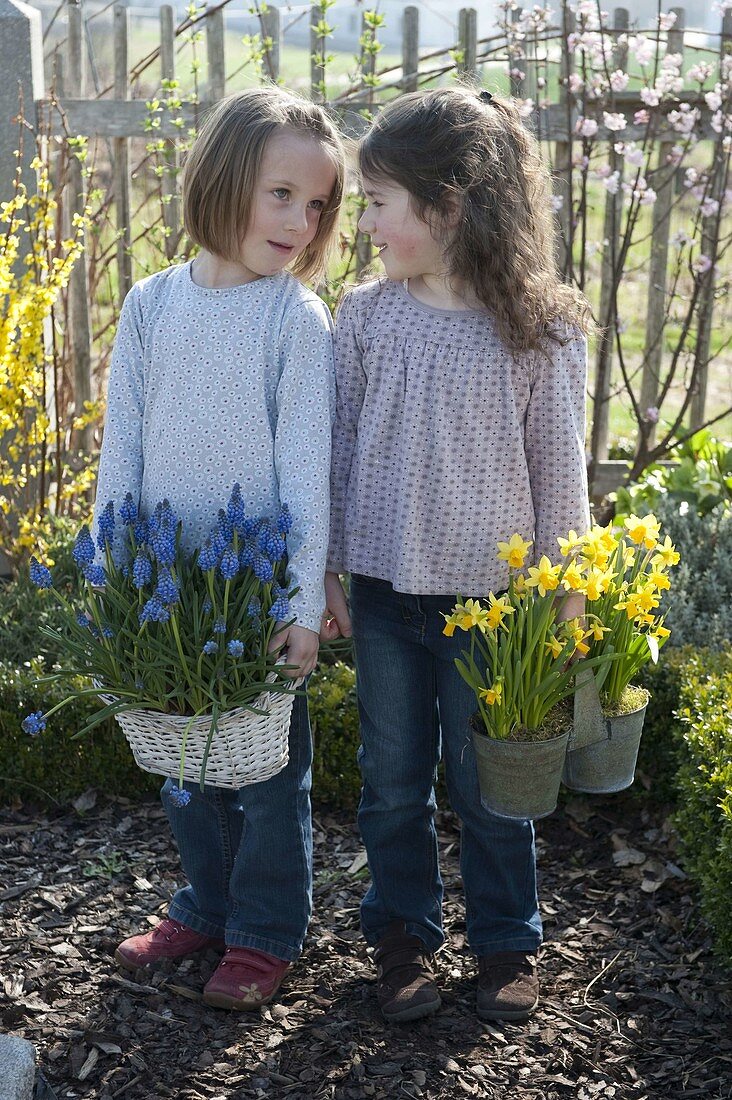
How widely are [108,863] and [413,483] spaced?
1.45m

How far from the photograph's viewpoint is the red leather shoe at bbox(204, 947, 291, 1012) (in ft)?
7.76

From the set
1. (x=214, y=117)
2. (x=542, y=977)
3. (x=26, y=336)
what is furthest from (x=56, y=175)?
(x=542, y=977)

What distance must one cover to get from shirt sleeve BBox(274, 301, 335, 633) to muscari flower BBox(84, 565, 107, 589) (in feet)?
1.10

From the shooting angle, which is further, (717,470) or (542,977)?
(717,470)

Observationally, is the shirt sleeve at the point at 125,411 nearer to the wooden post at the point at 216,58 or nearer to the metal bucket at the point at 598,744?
the metal bucket at the point at 598,744

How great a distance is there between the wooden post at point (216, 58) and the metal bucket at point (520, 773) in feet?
10.9

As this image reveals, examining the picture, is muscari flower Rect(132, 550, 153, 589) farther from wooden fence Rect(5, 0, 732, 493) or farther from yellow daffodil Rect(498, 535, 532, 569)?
wooden fence Rect(5, 0, 732, 493)

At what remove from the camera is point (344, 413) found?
229cm

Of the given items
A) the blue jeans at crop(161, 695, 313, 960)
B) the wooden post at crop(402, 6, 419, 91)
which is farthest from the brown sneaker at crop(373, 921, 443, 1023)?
the wooden post at crop(402, 6, 419, 91)

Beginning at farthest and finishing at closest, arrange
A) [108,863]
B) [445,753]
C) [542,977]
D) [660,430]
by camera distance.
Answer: [660,430] → [108,863] → [542,977] → [445,753]

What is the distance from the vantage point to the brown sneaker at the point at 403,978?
2320mm

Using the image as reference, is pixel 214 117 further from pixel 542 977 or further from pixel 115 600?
pixel 542 977

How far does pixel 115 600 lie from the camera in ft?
6.73

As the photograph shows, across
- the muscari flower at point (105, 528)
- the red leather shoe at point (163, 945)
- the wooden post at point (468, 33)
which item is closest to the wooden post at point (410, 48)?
the wooden post at point (468, 33)
